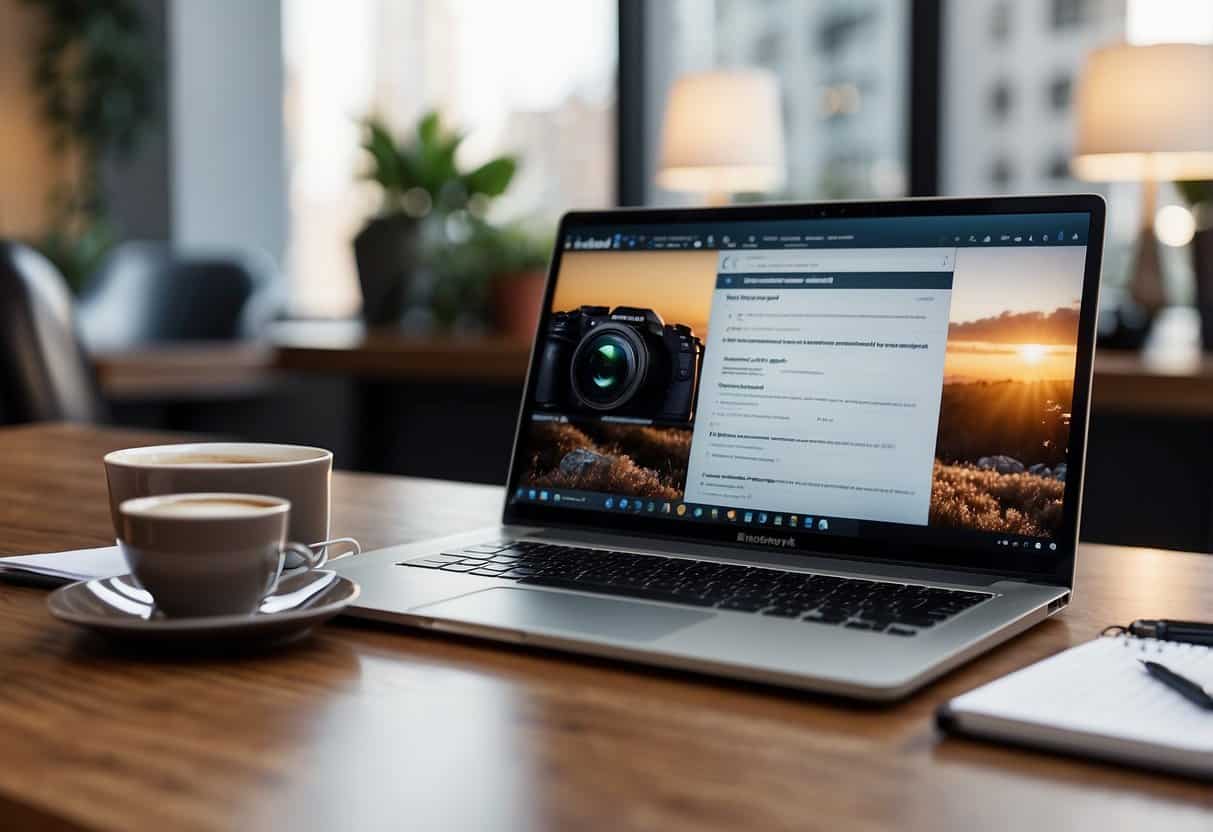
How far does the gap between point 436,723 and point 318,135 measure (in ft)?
15.0

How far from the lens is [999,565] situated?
0.74 meters

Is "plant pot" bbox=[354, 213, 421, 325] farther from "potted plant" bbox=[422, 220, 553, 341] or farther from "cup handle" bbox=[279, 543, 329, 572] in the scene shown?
"cup handle" bbox=[279, 543, 329, 572]

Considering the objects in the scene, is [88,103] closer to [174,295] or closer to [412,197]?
[174,295]

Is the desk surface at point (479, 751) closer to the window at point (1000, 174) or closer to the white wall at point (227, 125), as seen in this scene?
the window at point (1000, 174)

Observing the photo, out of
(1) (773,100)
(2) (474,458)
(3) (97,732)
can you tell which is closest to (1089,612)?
(3) (97,732)

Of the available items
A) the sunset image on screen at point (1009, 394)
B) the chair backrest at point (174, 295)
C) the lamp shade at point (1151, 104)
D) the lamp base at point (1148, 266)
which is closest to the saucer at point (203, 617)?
the sunset image on screen at point (1009, 394)

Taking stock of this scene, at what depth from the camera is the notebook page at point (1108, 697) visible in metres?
0.47

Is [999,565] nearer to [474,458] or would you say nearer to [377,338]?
[377,338]

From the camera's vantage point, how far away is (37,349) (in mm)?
1639

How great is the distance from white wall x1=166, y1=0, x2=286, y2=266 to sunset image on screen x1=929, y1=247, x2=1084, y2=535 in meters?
4.37

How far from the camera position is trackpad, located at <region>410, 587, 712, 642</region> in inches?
24.3

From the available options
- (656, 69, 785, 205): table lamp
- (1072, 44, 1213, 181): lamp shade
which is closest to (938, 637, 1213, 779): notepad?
(1072, 44, 1213, 181): lamp shade

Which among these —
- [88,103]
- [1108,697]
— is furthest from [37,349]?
[88,103]

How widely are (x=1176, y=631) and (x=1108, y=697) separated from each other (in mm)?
136
